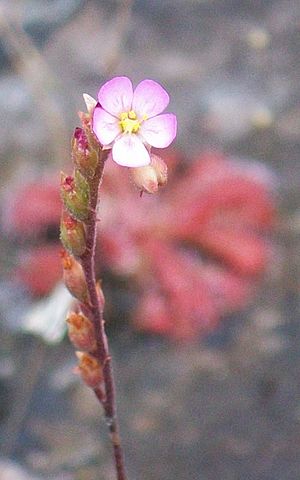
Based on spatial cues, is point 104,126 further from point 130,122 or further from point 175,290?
point 175,290

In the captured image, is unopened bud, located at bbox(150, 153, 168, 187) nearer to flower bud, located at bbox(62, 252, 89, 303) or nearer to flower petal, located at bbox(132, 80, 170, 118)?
flower petal, located at bbox(132, 80, 170, 118)

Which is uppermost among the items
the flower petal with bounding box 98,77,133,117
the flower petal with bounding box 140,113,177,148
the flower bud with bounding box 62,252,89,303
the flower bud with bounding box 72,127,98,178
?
the flower petal with bounding box 98,77,133,117

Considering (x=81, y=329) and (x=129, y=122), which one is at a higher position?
(x=129, y=122)

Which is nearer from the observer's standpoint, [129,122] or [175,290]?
[129,122]

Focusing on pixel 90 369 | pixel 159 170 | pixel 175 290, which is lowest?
pixel 90 369

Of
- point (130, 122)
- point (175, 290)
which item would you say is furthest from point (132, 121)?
point (175, 290)

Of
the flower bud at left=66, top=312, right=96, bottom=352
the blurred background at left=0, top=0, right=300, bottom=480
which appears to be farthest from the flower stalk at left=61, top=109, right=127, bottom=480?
the blurred background at left=0, top=0, right=300, bottom=480

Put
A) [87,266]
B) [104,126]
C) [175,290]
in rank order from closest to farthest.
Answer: [104,126] < [87,266] < [175,290]
